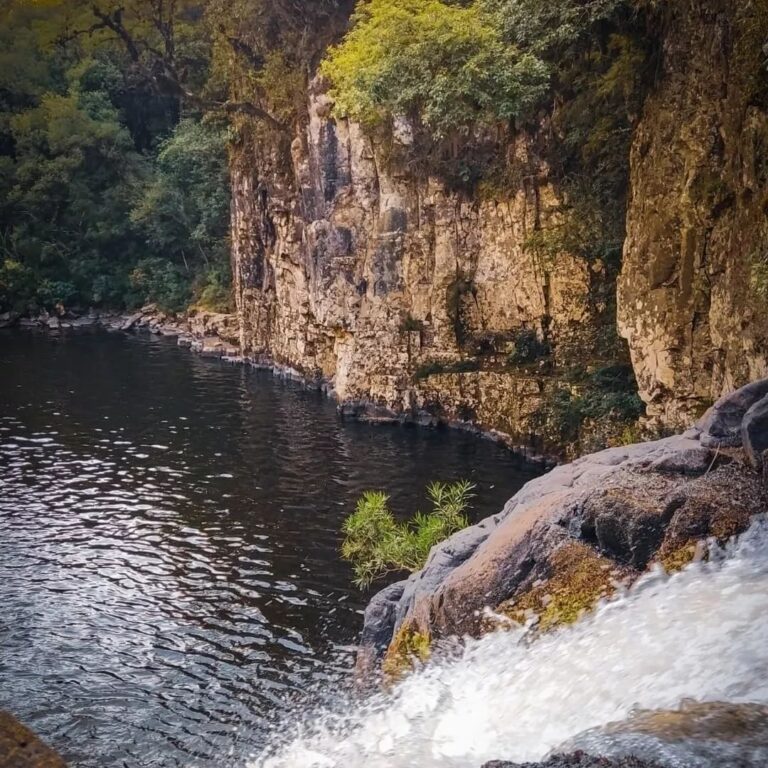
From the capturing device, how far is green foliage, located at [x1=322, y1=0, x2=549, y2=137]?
2297 centimetres

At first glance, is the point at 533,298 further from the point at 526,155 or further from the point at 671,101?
the point at 671,101

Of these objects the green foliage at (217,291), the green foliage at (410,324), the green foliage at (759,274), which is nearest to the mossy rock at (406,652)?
the green foliage at (759,274)

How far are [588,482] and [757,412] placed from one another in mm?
2055

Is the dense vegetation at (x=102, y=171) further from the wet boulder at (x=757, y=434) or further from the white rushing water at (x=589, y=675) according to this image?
the wet boulder at (x=757, y=434)

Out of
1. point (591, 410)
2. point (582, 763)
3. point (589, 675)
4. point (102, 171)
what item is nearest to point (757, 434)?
point (589, 675)

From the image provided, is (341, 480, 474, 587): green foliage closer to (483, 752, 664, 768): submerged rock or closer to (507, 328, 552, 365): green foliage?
(507, 328, 552, 365): green foliage

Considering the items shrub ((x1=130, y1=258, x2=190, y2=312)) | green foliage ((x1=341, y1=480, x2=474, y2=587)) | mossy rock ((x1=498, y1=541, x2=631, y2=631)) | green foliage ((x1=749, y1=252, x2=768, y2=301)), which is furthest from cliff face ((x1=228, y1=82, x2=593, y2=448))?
shrub ((x1=130, y1=258, x2=190, y2=312))

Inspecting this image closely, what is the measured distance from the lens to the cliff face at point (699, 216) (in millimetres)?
15711

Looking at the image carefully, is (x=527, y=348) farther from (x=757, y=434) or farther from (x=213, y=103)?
(x=213, y=103)

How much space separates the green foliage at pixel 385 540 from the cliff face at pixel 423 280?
29.6 feet

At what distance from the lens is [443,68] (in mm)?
23844

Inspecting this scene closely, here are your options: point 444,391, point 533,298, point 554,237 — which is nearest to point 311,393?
point 444,391

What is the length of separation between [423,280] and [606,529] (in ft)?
68.9

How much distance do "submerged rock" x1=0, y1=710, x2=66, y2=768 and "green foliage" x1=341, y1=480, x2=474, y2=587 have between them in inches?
429
